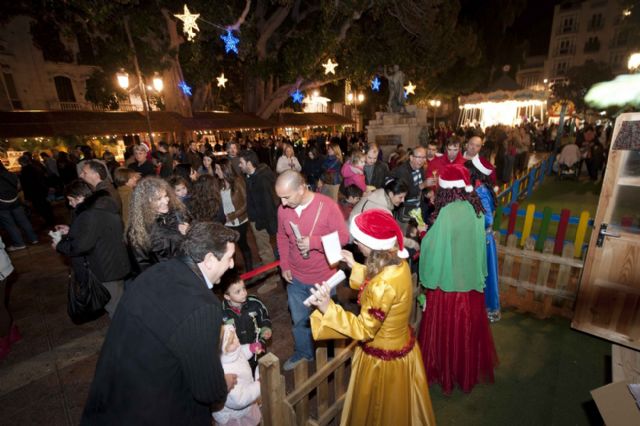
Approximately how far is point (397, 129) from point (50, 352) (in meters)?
14.7

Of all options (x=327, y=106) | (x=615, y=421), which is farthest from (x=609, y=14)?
(x=615, y=421)

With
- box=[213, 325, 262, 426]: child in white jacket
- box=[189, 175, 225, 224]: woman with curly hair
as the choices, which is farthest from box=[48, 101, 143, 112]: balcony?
box=[213, 325, 262, 426]: child in white jacket

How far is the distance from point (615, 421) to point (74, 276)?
5.25 metres

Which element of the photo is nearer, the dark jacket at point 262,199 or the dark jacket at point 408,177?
the dark jacket at point 262,199

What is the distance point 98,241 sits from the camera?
3.79m

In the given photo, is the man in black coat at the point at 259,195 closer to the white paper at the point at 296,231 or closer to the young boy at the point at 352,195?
the young boy at the point at 352,195

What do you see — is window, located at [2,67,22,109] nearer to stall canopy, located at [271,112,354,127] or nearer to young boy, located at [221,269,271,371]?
stall canopy, located at [271,112,354,127]

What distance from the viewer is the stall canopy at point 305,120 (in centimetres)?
2470

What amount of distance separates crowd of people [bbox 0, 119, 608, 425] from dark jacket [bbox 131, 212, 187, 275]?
0.05ft

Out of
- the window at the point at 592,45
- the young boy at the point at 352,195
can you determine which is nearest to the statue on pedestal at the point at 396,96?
the young boy at the point at 352,195

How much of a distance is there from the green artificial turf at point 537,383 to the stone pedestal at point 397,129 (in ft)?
38.9

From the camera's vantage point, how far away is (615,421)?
189 centimetres

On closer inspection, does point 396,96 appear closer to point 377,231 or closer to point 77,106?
point 377,231

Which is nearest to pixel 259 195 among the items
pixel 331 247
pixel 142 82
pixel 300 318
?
pixel 300 318
